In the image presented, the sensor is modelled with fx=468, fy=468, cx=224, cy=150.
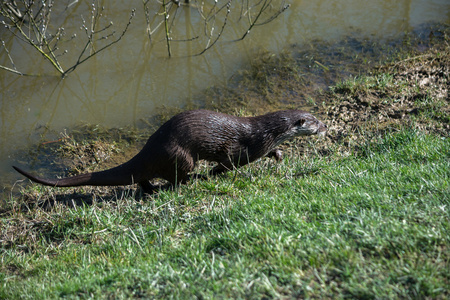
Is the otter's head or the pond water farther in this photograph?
the pond water

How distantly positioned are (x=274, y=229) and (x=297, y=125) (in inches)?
85.5

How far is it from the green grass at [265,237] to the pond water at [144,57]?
1955 millimetres

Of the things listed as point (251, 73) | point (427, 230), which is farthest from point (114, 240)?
point (251, 73)

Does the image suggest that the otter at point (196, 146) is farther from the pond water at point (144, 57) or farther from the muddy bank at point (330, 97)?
the pond water at point (144, 57)

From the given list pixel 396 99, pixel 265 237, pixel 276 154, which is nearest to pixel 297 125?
pixel 276 154

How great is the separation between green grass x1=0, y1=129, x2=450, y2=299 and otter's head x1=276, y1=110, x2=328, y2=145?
47 cm

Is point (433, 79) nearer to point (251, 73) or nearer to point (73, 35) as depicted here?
point (251, 73)

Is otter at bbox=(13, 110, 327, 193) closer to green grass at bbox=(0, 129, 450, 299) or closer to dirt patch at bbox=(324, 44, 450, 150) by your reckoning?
green grass at bbox=(0, 129, 450, 299)

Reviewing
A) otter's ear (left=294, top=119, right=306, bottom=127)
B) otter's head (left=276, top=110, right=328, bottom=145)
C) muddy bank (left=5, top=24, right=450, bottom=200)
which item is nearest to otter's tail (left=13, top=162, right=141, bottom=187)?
muddy bank (left=5, top=24, right=450, bottom=200)

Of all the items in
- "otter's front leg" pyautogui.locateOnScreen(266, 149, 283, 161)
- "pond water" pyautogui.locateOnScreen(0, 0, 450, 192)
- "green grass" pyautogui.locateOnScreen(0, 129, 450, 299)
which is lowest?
"green grass" pyautogui.locateOnScreen(0, 129, 450, 299)

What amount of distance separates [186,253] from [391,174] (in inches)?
70.6

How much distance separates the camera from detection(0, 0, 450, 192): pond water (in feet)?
20.4

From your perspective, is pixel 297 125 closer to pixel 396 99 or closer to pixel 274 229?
pixel 396 99

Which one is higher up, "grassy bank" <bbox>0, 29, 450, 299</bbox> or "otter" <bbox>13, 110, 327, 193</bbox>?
"otter" <bbox>13, 110, 327, 193</bbox>
